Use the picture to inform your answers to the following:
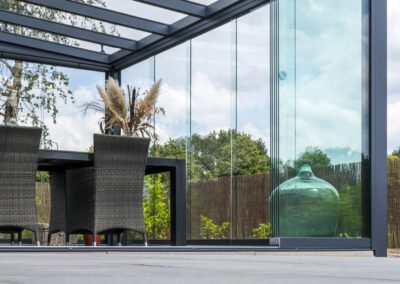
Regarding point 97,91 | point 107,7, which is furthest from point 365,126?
point 97,91

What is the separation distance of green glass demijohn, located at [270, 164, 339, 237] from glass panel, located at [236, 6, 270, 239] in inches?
50.5

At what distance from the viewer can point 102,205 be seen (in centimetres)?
555

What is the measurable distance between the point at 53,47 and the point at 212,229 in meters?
3.16

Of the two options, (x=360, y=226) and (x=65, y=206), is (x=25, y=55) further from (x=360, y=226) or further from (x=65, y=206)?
(x=360, y=226)

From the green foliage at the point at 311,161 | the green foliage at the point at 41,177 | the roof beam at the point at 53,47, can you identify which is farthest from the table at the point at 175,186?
the roof beam at the point at 53,47

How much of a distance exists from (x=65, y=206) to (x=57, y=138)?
322 centimetres

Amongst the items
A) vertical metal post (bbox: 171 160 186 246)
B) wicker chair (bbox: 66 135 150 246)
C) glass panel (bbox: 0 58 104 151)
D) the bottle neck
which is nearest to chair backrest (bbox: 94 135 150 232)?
wicker chair (bbox: 66 135 150 246)

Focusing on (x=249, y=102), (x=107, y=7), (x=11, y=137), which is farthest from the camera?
(x=107, y=7)

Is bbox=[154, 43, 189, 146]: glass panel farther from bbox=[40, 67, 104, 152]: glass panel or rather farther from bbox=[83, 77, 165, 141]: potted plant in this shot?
bbox=[40, 67, 104, 152]: glass panel

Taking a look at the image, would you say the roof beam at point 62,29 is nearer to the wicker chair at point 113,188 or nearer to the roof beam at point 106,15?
the roof beam at point 106,15

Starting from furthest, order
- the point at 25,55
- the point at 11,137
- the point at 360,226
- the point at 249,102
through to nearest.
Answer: the point at 25,55
the point at 249,102
the point at 360,226
the point at 11,137

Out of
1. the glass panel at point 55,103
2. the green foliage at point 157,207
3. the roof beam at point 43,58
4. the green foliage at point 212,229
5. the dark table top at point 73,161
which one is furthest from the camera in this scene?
the glass panel at point 55,103

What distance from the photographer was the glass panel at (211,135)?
7.84 m

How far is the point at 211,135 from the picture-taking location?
8.10m
